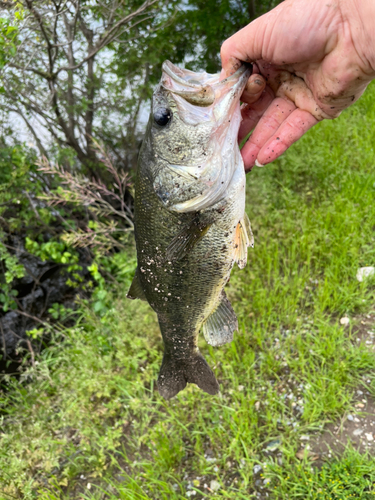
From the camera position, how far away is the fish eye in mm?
1611

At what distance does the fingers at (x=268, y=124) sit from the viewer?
199 cm

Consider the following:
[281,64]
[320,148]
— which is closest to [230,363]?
[281,64]

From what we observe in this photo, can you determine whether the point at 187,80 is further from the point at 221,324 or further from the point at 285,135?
the point at 221,324

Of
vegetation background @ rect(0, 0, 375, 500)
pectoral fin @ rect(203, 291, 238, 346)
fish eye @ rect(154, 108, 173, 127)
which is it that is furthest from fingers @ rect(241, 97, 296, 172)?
vegetation background @ rect(0, 0, 375, 500)

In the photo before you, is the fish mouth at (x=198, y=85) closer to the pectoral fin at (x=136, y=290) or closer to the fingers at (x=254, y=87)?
the fingers at (x=254, y=87)

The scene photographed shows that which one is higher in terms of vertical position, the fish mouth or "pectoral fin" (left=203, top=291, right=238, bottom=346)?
the fish mouth

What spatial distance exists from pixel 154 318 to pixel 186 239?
2204 millimetres

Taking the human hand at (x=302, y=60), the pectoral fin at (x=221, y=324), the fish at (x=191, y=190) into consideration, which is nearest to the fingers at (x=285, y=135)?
the human hand at (x=302, y=60)

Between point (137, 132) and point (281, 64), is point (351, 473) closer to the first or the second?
point (281, 64)

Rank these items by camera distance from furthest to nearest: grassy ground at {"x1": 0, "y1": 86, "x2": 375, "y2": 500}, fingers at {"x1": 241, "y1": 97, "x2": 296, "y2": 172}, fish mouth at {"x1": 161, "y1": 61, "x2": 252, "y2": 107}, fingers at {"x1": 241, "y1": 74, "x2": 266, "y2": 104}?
1. grassy ground at {"x1": 0, "y1": 86, "x2": 375, "y2": 500}
2. fingers at {"x1": 241, "y1": 97, "x2": 296, "y2": 172}
3. fingers at {"x1": 241, "y1": 74, "x2": 266, "y2": 104}
4. fish mouth at {"x1": 161, "y1": 61, "x2": 252, "y2": 107}

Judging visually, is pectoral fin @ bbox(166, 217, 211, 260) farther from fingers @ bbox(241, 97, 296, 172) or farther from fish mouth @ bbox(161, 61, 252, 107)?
fingers @ bbox(241, 97, 296, 172)

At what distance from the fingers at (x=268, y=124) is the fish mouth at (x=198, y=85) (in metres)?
0.41

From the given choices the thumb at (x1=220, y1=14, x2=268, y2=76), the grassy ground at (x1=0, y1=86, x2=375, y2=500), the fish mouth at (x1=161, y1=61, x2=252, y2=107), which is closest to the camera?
the fish mouth at (x1=161, y1=61, x2=252, y2=107)

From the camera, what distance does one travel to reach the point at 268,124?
2.00 metres
